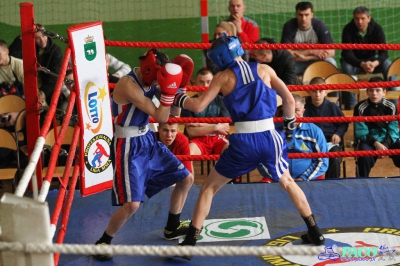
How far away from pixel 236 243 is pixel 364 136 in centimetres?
244

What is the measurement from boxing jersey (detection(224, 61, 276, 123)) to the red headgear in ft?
1.21

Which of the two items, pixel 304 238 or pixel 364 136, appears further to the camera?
pixel 364 136

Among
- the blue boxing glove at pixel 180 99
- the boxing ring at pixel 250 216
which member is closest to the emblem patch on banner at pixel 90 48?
the boxing ring at pixel 250 216

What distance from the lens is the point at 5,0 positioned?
9.30 meters

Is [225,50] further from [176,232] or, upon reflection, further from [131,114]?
[176,232]

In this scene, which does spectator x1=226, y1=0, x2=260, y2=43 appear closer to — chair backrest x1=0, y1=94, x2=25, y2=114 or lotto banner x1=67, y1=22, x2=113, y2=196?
chair backrest x1=0, y1=94, x2=25, y2=114

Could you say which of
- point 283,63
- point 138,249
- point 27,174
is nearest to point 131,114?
point 27,174

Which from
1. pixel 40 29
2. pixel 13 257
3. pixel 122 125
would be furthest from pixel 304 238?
pixel 13 257

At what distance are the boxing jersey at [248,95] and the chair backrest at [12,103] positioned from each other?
3.11 metres

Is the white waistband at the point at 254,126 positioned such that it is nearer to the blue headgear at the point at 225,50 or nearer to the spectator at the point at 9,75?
the blue headgear at the point at 225,50

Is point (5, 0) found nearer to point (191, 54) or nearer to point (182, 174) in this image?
point (191, 54)

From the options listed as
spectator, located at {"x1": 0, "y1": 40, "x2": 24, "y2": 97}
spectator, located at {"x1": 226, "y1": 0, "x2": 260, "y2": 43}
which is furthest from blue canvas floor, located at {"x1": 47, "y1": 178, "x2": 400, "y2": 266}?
spectator, located at {"x1": 226, "y1": 0, "x2": 260, "y2": 43}

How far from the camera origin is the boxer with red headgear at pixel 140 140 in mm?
3545

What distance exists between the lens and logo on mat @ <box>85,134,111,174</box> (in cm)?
441
